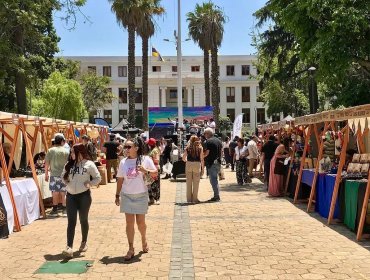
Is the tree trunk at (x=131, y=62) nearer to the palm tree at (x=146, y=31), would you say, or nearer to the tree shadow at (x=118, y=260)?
the palm tree at (x=146, y=31)

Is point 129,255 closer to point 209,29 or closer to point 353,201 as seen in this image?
point 353,201

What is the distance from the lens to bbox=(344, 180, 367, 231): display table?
798 cm

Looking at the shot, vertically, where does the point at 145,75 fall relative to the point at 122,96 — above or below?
below

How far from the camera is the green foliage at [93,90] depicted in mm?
51906

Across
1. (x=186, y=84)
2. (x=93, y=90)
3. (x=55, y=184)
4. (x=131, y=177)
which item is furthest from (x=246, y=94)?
(x=131, y=177)

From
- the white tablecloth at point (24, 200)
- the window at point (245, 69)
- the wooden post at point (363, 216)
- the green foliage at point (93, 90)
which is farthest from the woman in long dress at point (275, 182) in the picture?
the window at point (245, 69)

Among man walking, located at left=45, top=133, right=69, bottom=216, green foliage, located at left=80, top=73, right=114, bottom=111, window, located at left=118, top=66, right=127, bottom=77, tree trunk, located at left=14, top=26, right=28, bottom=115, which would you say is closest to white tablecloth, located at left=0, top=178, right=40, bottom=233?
man walking, located at left=45, top=133, right=69, bottom=216

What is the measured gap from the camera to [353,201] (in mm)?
8297

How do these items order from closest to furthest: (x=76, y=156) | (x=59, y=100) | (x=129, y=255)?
(x=129, y=255)
(x=76, y=156)
(x=59, y=100)

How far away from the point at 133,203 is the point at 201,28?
37.3 m

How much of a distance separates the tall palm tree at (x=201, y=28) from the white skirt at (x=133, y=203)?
36.2m

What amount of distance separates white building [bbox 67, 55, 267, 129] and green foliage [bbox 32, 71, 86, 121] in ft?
82.0

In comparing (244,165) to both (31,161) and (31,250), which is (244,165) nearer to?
(31,161)

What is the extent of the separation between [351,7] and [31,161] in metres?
8.42
